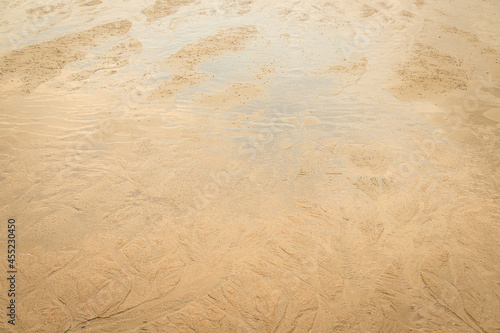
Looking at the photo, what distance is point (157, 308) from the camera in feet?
10.6

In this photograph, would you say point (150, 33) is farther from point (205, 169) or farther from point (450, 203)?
point (450, 203)

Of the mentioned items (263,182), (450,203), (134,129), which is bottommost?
(450,203)

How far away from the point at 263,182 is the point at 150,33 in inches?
288

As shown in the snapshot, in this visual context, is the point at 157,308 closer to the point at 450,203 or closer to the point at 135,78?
the point at 450,203

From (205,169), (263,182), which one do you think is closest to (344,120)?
(263,182)

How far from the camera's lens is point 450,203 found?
14.2 feet

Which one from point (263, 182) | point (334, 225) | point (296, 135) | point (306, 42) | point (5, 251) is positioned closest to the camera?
point (5, 251)

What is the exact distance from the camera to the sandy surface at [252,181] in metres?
3.28

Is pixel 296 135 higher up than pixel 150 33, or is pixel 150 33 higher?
pixel 150 33

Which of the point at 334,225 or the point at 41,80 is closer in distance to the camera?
the point at 334,225

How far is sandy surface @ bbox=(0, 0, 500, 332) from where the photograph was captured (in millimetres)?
3275

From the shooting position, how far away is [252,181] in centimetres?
478

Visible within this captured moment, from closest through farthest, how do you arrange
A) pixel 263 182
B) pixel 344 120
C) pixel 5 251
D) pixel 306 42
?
pixel 5 251
pixel 263 182
pixel 344 120
pixel 306 42

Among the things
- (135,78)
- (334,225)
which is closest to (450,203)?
(334,225)
